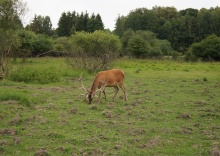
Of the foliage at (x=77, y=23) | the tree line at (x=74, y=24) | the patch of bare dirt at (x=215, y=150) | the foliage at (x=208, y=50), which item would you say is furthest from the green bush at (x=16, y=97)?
the tree line at (x=74, y=24)

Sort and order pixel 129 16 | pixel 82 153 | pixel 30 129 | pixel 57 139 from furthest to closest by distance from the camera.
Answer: pixel 129 16 < pixel 30 129 < pixel 57 139 < pixel 82 153

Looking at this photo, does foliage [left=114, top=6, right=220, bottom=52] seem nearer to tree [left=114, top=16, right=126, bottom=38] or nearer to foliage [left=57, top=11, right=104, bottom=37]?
tree [left=114, top=16, right=126, bottom=38]

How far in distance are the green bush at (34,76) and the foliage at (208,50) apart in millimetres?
30006

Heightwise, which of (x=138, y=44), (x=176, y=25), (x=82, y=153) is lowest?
(x=82, y=153)

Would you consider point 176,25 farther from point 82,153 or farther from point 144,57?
point 82,153

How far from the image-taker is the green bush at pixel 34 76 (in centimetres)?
1755

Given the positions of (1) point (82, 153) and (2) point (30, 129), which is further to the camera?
(2) point (30, 129)

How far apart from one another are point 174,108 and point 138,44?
1483 inches

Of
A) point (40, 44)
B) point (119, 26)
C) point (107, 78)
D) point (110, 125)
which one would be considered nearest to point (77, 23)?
point (119, 26)

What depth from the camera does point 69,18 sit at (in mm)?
71000

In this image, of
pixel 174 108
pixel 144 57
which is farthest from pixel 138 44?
pixel 174 108

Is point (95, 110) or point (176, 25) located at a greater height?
point (176, 25)

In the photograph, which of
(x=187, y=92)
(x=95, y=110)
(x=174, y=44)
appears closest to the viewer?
(x=95, y=110)

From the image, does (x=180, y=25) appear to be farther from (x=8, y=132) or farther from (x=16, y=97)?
(x=8, y=132)
